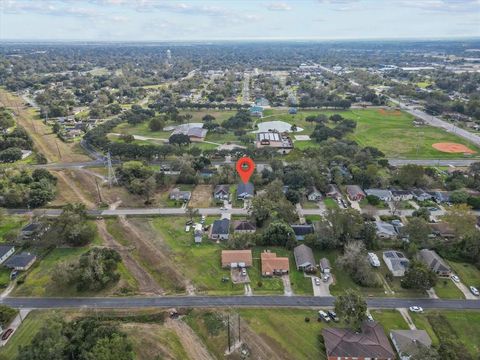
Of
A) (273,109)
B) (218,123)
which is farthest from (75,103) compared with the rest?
(273,109)

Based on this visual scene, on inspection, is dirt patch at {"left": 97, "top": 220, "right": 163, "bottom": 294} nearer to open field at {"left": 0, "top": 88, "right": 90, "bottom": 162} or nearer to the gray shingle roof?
the gray shingle roof

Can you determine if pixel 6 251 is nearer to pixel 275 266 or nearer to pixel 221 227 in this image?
pixel 221 227

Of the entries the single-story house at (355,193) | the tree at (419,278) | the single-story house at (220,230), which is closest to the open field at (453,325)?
the tree at (419,278)

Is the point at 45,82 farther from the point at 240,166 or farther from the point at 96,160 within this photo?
the point at 240,166

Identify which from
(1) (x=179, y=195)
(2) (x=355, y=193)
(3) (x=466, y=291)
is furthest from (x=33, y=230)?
(3) (x=466, y=291)

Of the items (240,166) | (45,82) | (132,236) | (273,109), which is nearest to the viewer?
(132,236)

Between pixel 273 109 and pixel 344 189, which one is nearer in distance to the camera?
pixel 344 189

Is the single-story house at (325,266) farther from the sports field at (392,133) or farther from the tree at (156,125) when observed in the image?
the tree at (156,125)
